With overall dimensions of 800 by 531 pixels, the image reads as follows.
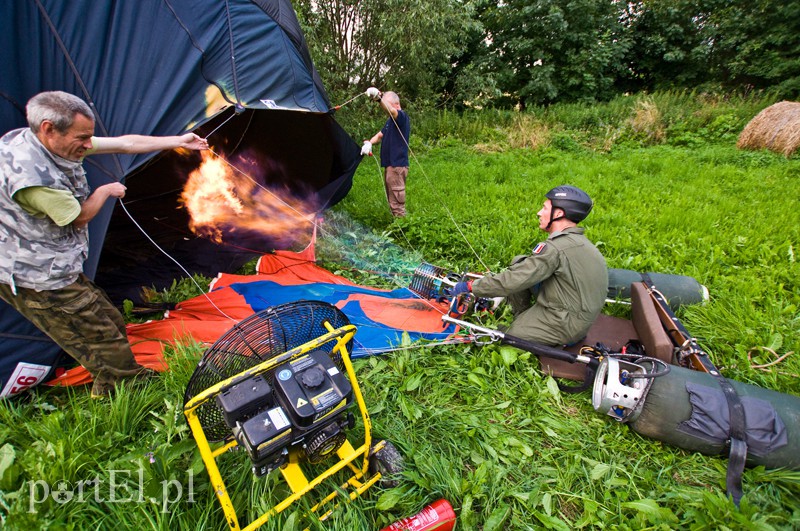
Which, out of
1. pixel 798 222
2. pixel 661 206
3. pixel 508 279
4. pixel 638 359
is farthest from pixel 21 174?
pixel 798 222

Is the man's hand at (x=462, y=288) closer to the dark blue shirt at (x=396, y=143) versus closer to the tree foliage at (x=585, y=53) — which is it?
the dark blue shirt at (x=396, y=143)

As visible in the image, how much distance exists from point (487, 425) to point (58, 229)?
302cm

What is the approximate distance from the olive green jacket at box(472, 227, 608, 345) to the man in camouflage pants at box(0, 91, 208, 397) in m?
2.74

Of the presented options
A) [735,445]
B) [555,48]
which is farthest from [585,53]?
[735,445]

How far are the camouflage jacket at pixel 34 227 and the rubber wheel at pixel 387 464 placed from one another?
2.24m

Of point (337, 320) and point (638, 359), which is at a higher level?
point (337, 320)

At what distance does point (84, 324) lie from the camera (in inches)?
104

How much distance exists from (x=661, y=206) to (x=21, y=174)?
7.12 m

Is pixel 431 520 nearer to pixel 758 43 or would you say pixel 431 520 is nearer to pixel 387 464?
pixel 387 464

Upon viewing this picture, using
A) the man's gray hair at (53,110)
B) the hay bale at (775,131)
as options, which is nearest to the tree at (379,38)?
the hay bale at (775,131)

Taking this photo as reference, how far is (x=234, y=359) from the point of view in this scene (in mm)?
1959

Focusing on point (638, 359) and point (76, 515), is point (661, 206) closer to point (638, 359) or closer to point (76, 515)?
point (638, 359)

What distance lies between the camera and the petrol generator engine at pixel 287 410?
169cm

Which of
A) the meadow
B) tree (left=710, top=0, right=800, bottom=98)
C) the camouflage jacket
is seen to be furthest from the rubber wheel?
tree (left=710, top=0, right=800, bottom=98)
